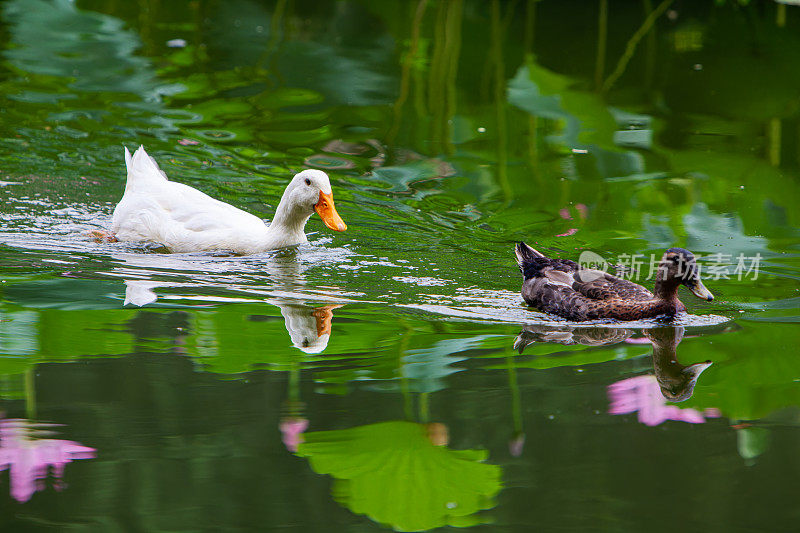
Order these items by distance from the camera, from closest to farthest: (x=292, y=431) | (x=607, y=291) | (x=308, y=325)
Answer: (x=292, y=431) → (x=308, y=325) → (x=607, y=291)

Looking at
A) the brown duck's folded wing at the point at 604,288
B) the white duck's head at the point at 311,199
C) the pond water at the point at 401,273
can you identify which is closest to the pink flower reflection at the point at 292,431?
the pond water at the point at 401,273

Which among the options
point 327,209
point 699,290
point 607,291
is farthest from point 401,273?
point 699,290

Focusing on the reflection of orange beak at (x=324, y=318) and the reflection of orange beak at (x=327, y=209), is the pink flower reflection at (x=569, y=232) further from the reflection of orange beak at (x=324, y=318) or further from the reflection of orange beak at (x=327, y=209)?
the reflection of orange beak at (x=324, y=318)

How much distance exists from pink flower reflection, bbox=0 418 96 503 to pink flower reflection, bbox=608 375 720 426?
241 centimetres

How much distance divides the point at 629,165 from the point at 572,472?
20.4ft

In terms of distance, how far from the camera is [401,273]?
7.69 m

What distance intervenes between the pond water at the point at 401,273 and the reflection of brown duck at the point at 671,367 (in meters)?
0.03

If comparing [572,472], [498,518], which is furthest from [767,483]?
[498,518]

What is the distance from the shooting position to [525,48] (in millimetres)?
13680

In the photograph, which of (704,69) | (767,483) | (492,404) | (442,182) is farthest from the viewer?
(704,69)

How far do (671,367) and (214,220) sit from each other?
3.84 metres

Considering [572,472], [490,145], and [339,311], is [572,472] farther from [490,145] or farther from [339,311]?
[490,145]

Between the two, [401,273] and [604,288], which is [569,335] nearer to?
[604,288]

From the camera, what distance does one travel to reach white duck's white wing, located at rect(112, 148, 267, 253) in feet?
26.8
